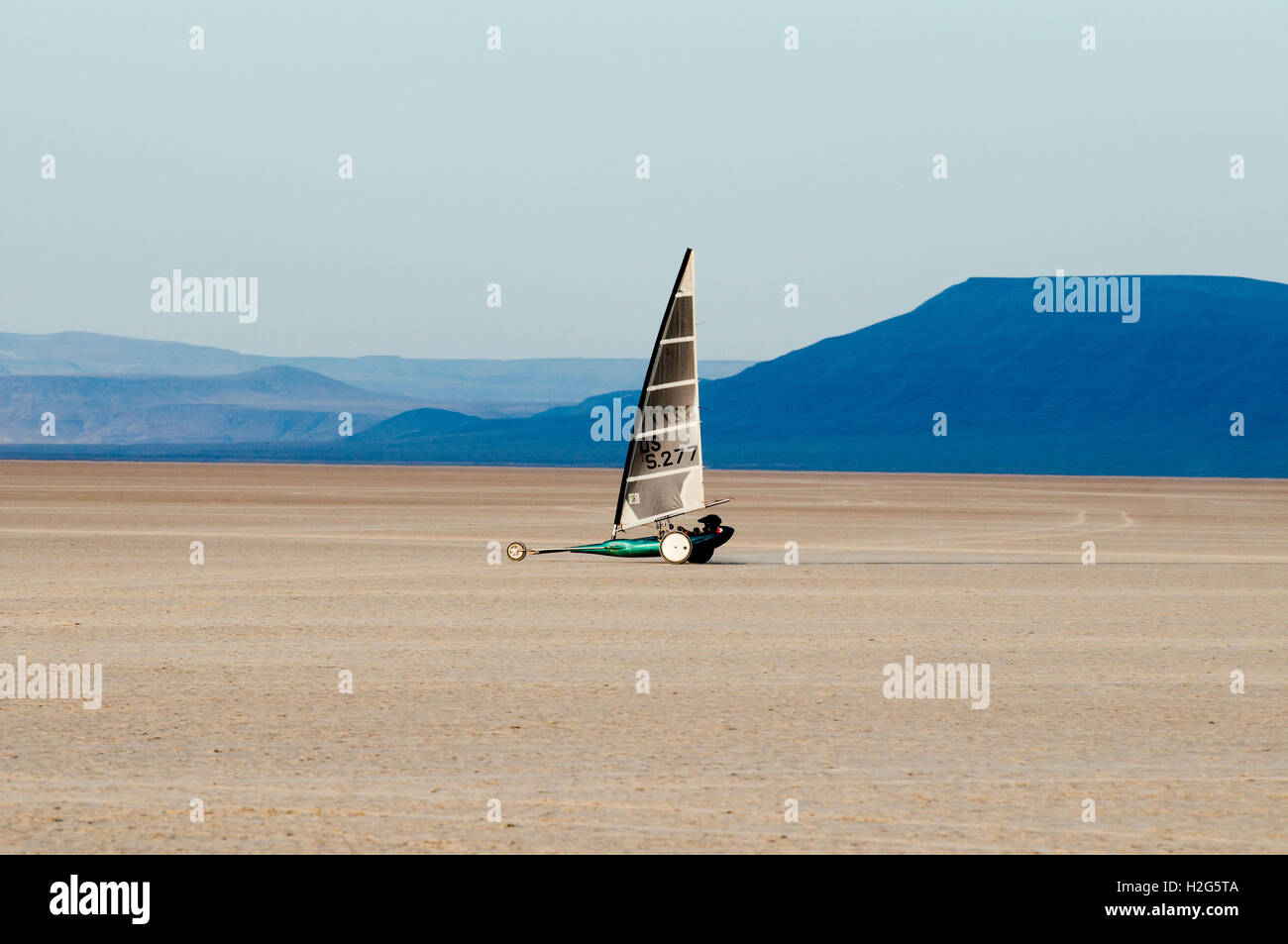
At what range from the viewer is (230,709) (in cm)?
1670

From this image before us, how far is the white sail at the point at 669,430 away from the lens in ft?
120

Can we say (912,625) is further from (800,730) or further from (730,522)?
(730,522)

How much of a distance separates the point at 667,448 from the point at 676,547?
2383mm

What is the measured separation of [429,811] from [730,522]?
50796mm

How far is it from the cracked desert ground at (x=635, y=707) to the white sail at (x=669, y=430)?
1485 millimetres

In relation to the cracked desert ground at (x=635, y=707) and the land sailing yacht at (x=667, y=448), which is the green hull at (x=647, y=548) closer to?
the land sailing yacht at (x=667, y=448)

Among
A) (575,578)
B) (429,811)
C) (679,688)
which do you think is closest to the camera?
(429,811)
